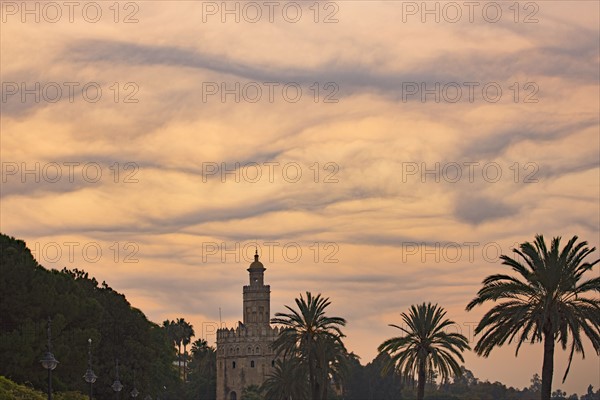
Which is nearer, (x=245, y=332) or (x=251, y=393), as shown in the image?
(x=251, y=393)

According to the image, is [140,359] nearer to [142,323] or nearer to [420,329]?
[142,323]

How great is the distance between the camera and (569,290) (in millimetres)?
52000

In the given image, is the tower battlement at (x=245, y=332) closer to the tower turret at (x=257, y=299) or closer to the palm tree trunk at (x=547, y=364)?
the tower turret at (x=257, y=299)

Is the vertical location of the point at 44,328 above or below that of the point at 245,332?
below

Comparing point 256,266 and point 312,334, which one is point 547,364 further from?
point 256,266

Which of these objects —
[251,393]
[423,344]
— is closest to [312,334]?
[423,344]

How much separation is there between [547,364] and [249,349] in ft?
449

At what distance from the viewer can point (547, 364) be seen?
177 ft

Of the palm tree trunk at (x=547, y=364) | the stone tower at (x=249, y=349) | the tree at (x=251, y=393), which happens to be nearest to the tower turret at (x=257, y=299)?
the stone tower at (x=249, y=349)

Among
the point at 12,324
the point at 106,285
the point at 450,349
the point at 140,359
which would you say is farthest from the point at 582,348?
the point at 106,285

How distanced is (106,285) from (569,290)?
57883 mm

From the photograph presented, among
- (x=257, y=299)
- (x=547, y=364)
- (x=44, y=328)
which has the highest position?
(x=257, y=299)

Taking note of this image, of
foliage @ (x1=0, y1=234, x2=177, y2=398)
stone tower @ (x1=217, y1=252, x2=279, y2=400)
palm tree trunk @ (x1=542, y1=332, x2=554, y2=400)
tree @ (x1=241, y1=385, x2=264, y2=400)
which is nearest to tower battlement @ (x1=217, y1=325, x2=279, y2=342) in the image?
stone tower @ (x1=217, y1=252, x2=279, y2=400)

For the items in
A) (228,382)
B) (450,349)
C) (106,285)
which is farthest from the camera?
(228,382)
